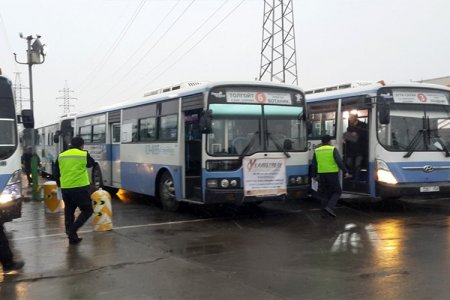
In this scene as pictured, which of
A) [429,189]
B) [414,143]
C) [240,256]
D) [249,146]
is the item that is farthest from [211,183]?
[429,189]

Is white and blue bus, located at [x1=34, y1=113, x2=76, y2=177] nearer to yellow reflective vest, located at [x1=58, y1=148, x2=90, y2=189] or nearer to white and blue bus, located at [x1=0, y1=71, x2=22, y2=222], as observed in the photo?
white and blue bus, located at [x1=0, y1=71, x2=22, y2=222]

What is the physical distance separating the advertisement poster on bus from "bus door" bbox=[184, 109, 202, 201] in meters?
1.16

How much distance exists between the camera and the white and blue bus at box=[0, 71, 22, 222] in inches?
313

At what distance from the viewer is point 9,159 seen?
27.1ft

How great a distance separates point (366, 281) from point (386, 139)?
586 cm

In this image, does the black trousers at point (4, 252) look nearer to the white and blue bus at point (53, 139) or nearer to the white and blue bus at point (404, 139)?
the white and blue bus at point (404, 139)

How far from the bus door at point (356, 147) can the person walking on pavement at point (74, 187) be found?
20.3 ft

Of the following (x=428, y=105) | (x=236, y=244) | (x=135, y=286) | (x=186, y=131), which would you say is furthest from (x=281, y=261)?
(x=428, y=105)

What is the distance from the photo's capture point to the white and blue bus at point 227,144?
10.2 m

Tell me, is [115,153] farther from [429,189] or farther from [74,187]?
[429,189]

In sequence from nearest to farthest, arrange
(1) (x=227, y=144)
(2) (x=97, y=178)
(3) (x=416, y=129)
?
(1) (x=227, y=144) < (3) (x=416, y=129) < (2) (x=97, y=178)

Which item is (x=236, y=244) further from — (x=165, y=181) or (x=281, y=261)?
(x=165, y=181)

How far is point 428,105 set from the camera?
37.7 feet

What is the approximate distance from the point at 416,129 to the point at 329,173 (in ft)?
7.73
